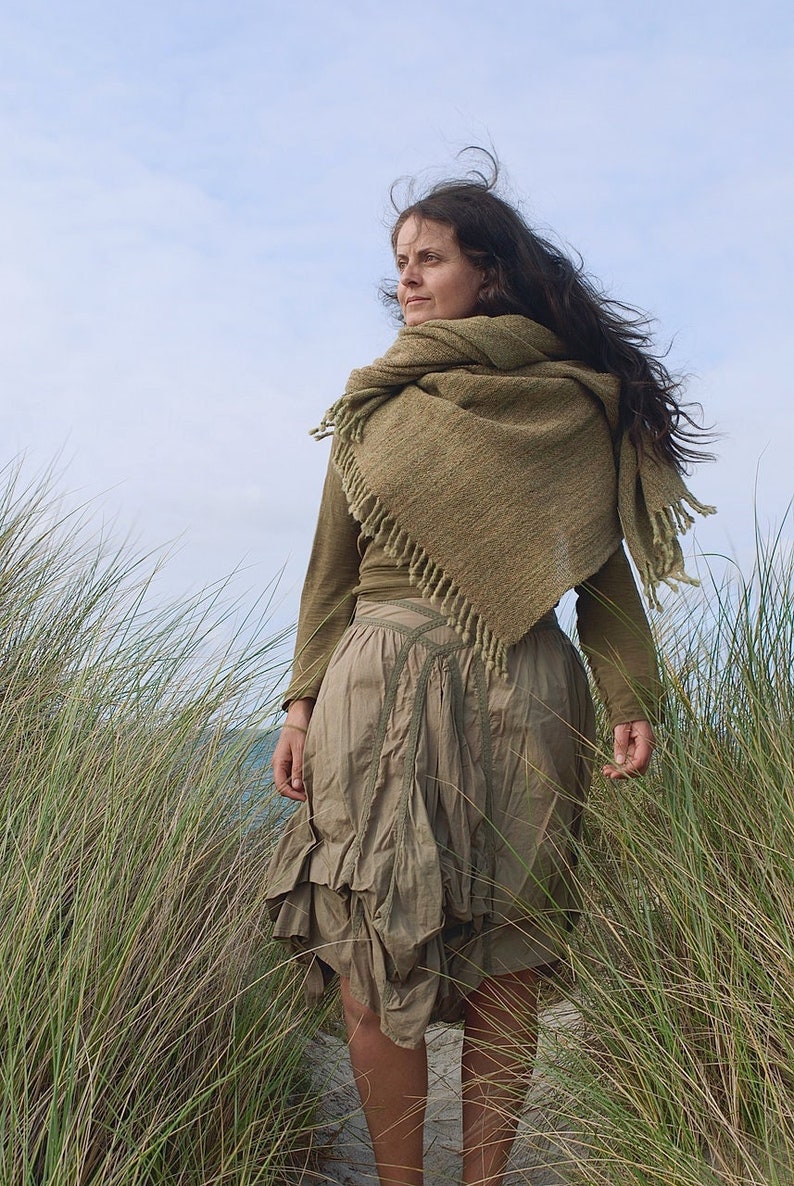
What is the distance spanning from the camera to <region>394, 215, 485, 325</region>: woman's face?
238 centimetres

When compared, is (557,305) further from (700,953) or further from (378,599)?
(700,953)

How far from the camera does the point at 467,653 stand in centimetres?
218

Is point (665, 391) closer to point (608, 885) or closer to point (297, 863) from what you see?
point (608, 885)

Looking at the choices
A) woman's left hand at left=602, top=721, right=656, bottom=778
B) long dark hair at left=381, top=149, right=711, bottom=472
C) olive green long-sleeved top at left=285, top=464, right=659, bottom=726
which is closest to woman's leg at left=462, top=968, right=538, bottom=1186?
woman's left hand at left=602, top=721, right=656, bottom=778

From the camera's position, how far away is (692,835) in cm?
222

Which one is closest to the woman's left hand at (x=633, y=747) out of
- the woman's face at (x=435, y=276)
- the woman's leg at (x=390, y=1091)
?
the woman's leg at (x=390, y=1091)

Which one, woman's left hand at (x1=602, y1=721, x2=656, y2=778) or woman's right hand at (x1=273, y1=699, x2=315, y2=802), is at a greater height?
woman's left hand at (x1=602, y1=721, x2=656, y2=778)

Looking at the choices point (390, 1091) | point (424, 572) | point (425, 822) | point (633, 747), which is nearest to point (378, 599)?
point (424, 572)

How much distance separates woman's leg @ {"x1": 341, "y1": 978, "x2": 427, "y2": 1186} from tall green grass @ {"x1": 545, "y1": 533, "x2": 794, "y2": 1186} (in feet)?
0.92

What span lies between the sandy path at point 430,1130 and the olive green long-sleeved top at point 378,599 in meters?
0.73

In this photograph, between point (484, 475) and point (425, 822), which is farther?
point (484, 475)

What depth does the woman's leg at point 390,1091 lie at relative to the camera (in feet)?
6.95

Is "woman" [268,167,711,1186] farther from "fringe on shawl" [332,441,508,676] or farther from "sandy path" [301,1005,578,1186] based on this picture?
"sandy path" [301,1005,578,1186]

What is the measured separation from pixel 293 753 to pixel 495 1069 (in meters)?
0.75
